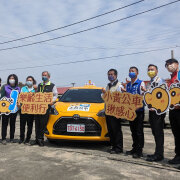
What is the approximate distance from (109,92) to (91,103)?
81 centimetres

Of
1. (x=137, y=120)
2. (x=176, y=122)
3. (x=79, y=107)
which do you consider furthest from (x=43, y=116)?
(x=176, y=122)

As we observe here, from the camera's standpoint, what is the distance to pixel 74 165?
12.4 feet

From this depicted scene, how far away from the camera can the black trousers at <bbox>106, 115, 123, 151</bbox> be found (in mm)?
4672

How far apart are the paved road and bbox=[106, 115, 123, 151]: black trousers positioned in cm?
25

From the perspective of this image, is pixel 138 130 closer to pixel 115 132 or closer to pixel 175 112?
pixel 115 132

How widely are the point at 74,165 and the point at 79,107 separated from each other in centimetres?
164

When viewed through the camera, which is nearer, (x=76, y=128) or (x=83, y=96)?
(x=76, y=128)

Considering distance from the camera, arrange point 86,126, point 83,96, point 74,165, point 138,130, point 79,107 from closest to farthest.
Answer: point 74,165 → point 138,130 → point 86,126 → point 79,107 → point 83,96

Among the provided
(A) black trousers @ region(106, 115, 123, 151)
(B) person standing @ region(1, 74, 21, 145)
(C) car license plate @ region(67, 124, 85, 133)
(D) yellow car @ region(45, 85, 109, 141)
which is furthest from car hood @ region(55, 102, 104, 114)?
(B) person standing @ region(1, 74, 21, 145)

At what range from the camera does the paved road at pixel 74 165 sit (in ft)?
10.8

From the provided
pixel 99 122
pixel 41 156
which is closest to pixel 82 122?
pixel 99 122

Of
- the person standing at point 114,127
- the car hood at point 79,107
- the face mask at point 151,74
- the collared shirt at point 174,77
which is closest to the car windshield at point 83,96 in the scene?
the car hood at point 79,107

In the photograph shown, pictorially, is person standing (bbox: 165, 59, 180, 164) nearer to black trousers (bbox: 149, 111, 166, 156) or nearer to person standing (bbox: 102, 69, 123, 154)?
black trousers (bbox: 149, 111, 166, 156)

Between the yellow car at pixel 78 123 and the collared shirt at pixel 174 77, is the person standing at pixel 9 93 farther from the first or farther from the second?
the collared shirt at pixel 174 77
